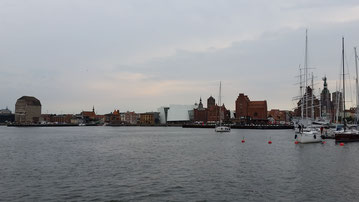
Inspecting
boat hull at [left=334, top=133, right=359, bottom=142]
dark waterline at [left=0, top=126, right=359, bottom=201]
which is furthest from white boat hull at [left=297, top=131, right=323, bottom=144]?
dark waterline at [left=0, top=126, right=359, bottom=201]

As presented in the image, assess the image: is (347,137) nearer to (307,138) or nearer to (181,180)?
(307,138)

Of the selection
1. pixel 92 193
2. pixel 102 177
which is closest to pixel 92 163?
pixel 102 177

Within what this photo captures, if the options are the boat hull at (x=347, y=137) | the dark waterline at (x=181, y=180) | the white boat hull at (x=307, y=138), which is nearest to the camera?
the dark waterline at (x=181, y=180)

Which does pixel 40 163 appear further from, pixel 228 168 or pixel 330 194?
pixel 330 194

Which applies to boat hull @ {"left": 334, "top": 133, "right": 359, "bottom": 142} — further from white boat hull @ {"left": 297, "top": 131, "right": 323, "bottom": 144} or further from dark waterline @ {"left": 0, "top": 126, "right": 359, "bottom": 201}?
dark waterline @ {"left": 0, "top": 126, "right": 359, "bottom": 201}

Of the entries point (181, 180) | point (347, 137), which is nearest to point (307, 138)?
point (347, 137)

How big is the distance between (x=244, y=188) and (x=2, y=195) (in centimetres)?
1572

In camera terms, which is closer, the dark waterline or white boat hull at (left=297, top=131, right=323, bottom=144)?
the dark waterline

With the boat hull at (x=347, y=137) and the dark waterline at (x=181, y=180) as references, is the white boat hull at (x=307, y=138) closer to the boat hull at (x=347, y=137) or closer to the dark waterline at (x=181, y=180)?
the boat hull at (x=347, y=137)

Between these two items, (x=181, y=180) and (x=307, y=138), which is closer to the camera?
(x=181, y=180)

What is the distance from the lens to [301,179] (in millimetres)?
25734

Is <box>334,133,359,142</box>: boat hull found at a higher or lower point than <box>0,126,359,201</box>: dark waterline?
higher

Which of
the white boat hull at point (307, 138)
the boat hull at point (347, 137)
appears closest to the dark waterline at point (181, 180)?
the white boat hull at point (307, 138)

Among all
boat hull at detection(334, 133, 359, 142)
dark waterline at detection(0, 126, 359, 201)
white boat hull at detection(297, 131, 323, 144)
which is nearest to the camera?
dark waterline at detection(0, 126, 359, 201)
